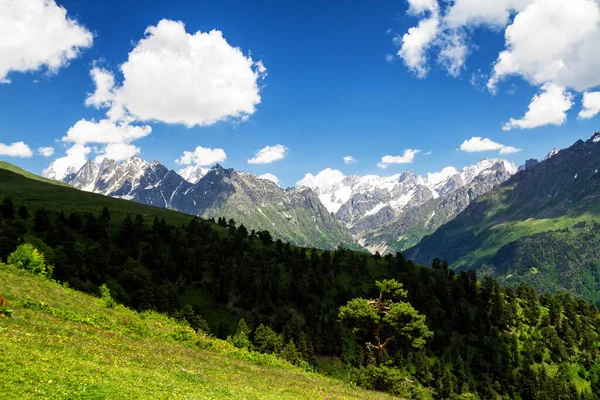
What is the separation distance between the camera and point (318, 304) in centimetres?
14562

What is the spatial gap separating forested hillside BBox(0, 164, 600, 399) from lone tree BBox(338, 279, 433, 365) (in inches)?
2043

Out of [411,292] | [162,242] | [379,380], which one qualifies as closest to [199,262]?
[162,242]

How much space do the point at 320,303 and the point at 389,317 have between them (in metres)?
105

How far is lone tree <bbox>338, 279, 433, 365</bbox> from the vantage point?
1900 inches

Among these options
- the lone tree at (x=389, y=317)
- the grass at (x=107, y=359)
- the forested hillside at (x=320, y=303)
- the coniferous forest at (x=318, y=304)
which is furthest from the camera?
the forested hillside at (x=320, y=303)

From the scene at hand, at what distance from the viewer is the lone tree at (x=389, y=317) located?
48250mm

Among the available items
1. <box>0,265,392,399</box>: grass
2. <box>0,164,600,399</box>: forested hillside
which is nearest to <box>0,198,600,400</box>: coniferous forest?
<box>0,164,600,399</box>: forested hillside

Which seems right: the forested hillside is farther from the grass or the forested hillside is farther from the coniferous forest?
the grass

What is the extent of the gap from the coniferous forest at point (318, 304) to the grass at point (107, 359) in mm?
45315

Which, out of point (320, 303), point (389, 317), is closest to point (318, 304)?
point (320, 303)

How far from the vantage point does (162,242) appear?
16350cm

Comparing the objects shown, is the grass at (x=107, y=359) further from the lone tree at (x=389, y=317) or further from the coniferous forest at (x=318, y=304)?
the coniferous forest at (x=318, y=304)

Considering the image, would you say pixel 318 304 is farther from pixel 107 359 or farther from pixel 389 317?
pixel 107 359

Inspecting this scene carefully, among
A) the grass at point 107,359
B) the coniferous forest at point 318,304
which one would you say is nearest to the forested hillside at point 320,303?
the coniferous forest at point 318,304
